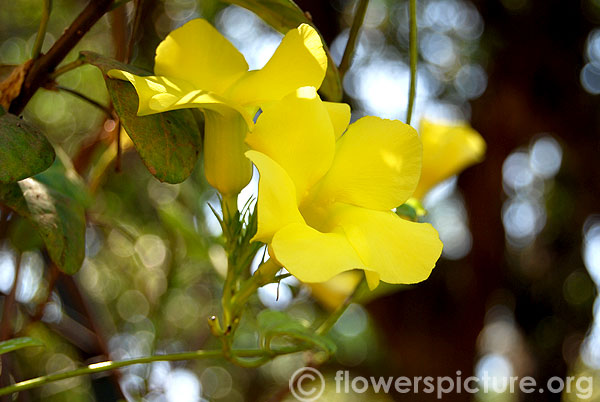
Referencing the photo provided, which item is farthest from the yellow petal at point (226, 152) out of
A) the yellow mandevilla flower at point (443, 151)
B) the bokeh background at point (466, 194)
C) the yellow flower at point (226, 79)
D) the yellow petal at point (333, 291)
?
the bokeh background at point (466, 194)

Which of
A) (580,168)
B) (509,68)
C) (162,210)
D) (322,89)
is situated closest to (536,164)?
(580,168)

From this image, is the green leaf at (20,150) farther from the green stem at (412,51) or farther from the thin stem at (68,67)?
the green stem at (412,51)

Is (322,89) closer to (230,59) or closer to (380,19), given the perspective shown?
(230,59)

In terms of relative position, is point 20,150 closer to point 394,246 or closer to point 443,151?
point 394,246

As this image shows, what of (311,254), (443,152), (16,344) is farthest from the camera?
(443,152)

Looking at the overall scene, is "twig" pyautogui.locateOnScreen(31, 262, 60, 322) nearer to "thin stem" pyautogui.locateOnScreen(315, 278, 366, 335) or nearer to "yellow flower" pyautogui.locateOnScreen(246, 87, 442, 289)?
Result: "thin stem" pyautogui.locateOnScreen(315, 278, 366, 335)
